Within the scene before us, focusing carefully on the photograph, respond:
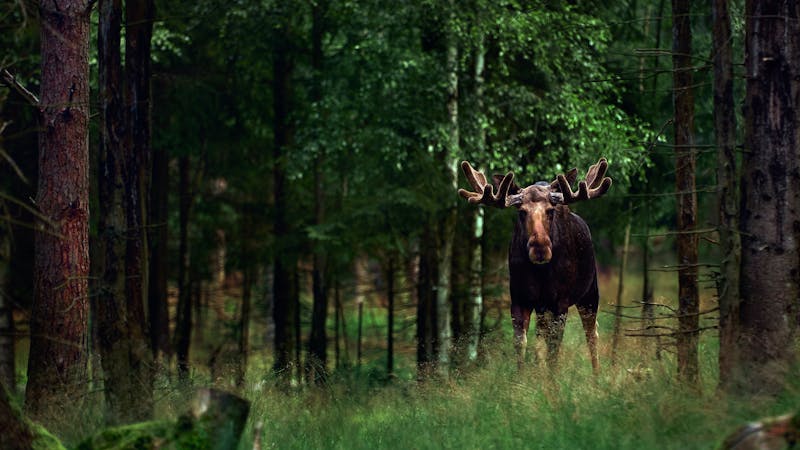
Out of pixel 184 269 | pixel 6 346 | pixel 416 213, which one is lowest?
pixel 6 346

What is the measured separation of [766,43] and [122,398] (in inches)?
281

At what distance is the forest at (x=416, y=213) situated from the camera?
943cm

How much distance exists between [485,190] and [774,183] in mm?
4912

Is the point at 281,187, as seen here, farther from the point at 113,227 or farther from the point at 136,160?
the point at 113,227

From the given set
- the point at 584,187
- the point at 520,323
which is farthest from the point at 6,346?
the point at 584,187

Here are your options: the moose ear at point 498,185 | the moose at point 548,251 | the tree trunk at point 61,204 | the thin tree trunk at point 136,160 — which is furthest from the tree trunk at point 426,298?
the thin tree trunk at point 136,160

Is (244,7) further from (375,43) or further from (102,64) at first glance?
(102,64)

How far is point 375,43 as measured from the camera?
68.3 feet

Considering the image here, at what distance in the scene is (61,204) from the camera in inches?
527

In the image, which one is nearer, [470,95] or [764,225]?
[764,225]

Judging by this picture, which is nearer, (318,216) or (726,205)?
(726,205)

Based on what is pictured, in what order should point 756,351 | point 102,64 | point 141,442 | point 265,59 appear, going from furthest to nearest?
point 265,59, point 102,64, point 756,351, point 141,442

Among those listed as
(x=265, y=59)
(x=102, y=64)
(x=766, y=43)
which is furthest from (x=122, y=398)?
(x=265, y=59)

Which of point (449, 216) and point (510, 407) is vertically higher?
point (449, 216)
